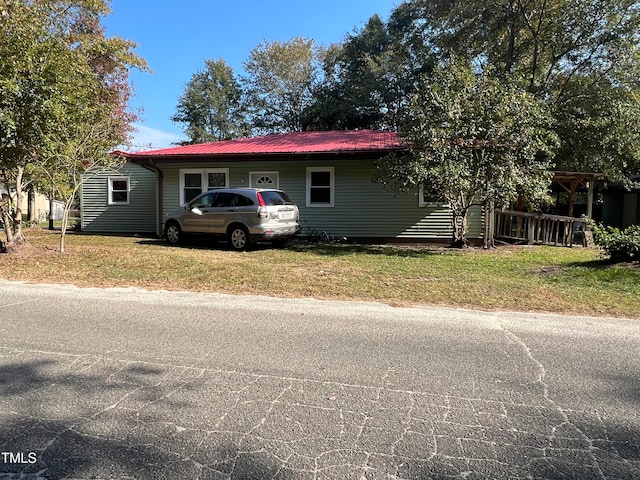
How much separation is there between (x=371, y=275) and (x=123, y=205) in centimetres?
1328

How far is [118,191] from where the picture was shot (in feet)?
59.7

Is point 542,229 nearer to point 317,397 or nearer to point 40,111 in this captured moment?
point 317,397

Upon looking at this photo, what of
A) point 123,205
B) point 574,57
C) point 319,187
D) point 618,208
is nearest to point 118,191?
point 123,205

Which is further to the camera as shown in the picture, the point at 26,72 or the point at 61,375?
the point at 26,72

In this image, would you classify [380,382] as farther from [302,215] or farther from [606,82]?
[606,82]

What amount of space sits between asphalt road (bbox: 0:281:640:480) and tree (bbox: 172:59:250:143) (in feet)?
119

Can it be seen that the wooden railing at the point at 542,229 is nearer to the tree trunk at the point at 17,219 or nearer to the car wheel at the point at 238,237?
the car wheel at the point at 238,237

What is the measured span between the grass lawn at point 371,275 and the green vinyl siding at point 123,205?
6.13 m

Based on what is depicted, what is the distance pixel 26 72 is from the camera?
9250 mm

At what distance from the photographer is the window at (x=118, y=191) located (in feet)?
59.4

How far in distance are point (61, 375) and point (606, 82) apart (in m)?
23.3

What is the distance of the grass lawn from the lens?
6.81 metres

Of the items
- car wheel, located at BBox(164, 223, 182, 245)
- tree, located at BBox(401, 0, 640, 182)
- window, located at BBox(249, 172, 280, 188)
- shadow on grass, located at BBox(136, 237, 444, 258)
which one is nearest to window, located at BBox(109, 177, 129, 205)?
shadow on grass, located at BBox(136, 237, 444, 258)

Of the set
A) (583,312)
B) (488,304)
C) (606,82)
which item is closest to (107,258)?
(488,304)
